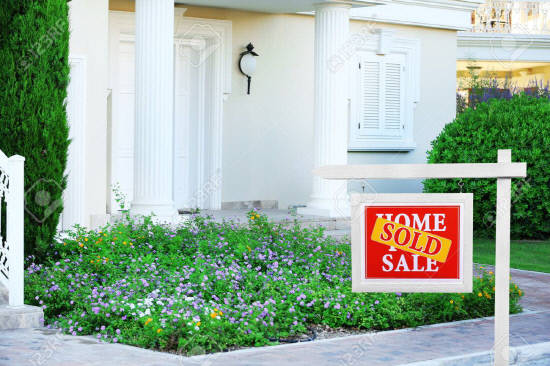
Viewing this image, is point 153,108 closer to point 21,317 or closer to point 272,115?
point 272,115

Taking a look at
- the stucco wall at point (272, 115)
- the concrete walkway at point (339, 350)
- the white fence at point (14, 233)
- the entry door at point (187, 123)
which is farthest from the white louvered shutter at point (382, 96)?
the white fence at point (14, 233)

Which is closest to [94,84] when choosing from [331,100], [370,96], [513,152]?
[331,100]

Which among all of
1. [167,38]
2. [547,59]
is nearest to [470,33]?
[547,59]

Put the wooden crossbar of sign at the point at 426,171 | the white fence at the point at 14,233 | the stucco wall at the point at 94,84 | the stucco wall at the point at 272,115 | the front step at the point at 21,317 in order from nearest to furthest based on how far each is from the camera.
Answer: the wooden crossbar of sign at the point at 426,171
the front step at the point at 21,317
the white fence at the point at 14,233
the stucco wall at the point at 94,84
the stucco wall at the point at 272,115

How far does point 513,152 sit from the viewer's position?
12148 mm

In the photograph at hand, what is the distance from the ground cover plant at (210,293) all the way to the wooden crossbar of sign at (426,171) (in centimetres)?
169

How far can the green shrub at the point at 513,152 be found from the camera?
12055 mm

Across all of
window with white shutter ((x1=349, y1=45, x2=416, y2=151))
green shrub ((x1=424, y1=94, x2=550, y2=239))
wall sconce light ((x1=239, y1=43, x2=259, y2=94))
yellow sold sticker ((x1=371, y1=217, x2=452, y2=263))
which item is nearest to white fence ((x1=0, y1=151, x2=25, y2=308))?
yellow sold sticker ((x1=371, y1=217, x2=452, y2=263))

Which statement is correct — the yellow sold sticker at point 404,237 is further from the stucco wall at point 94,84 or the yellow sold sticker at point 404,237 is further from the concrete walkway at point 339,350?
the stucco wall at point 94,84

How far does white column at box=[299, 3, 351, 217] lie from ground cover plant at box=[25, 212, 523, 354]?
3.40 metres

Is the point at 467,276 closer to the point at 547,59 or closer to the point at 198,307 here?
the point at 198,307

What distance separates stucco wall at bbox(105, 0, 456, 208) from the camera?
1284cm

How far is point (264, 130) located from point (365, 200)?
8446mm

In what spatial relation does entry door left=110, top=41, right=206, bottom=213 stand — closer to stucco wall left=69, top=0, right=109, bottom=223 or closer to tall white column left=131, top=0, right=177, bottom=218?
tall white column left=131, top=0, right=177, bottom=218
